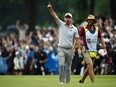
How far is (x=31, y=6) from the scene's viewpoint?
56.7 m

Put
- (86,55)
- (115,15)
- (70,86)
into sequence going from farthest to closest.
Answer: (115,15)
(86,55)
(70,86)

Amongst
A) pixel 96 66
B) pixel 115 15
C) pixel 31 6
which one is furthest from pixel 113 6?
pixel 96 66

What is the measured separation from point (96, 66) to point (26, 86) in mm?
12891

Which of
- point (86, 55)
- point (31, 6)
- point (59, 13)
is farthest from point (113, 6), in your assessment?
point (59, 13)

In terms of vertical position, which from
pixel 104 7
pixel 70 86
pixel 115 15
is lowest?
pixel 70 86

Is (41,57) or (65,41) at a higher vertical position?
(41,57)

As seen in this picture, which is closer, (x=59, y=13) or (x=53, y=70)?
(x=53, y=70)

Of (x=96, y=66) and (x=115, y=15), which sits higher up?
(x=115, y=15)

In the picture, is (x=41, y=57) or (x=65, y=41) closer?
(x=65, y=41)

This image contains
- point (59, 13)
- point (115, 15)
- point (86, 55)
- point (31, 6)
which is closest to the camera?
point (86, 55)

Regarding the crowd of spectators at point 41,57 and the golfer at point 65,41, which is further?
the crowd of spectators at point 41,57

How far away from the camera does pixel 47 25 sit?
94.2 metres

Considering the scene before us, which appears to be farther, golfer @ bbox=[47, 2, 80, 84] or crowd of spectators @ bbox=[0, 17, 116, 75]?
crowd of spectators @ bbox=[0, 17, 116, 75]

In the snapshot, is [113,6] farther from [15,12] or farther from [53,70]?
[15,12]
